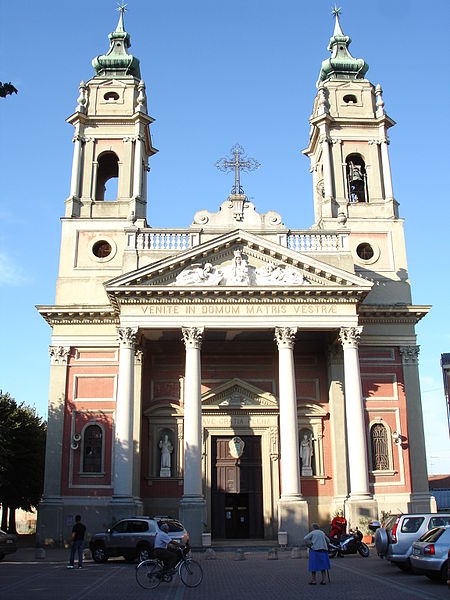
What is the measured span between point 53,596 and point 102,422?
1681cm

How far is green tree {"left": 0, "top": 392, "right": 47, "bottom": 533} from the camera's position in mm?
37656

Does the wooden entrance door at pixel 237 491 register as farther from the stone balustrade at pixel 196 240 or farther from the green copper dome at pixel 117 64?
the green copper dome at pixel 117 64

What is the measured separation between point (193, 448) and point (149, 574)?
11199 mm

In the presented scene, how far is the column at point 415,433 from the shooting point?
101 ft

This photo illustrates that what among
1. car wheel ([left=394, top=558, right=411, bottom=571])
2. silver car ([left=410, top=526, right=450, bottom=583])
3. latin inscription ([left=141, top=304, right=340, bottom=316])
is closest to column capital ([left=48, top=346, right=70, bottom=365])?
latin inscription ([left=141, top=304, right=340, bottom=316])

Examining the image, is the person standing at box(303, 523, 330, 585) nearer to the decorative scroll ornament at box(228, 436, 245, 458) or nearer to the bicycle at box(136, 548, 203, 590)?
the bicycle at box(136, 548, 203, 590)

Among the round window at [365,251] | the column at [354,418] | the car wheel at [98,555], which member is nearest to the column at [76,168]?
the round window at [365,251]

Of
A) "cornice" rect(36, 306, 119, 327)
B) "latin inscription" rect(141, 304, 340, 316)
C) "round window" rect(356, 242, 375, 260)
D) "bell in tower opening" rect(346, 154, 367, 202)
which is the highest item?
"bell in tower opening" rect(346, 154, 367, 202)

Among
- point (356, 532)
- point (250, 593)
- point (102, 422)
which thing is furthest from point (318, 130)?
point (250, 593)

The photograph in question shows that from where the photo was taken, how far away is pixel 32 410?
50.0 metres

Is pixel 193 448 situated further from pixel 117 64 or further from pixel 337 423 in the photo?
pixel 117 64

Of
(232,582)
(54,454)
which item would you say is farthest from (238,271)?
(232,582)

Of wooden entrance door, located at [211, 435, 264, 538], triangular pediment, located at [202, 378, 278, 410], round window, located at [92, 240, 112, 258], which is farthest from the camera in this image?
round window, located at [92, 240, 112, 258]

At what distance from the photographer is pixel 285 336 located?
95.8 feet
